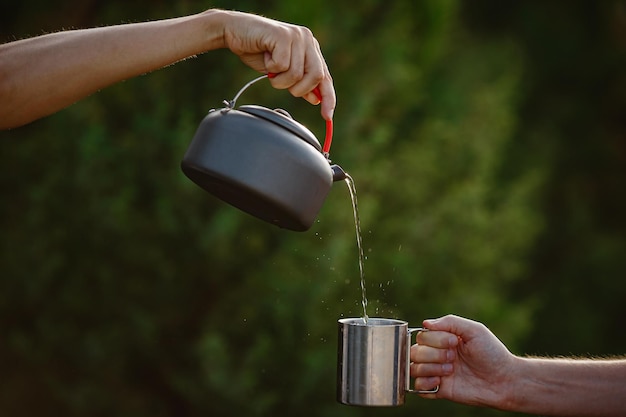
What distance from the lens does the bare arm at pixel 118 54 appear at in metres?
2.17

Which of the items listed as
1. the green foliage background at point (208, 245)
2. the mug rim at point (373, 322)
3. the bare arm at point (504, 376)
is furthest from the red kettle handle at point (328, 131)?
the green foliage background at point (208, 245)

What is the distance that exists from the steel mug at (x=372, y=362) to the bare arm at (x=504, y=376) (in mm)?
323

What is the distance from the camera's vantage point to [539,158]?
279 inches

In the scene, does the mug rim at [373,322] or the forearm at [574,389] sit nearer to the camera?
the mug rim at [373,322]

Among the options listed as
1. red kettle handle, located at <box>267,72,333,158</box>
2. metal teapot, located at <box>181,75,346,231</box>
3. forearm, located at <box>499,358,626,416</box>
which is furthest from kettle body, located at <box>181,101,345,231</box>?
forearm, located at <box>499,358,626,416</box>

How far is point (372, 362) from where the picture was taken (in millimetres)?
2150

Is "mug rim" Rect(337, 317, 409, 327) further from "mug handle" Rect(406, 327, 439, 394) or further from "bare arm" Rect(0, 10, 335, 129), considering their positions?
"bare arm" Rect(0, 10, 335, 129)

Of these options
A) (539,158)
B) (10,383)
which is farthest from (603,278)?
(10,383)

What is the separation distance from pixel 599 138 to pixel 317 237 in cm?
378

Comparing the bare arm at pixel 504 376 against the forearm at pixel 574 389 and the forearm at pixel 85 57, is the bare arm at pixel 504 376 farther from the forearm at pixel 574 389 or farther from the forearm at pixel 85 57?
the forearm at pixel 85 57

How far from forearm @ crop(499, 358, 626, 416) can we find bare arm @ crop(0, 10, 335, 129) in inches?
43.7

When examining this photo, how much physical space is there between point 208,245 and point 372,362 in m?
2.42

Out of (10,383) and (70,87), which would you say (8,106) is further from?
(10,383)

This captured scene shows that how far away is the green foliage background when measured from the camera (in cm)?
452
